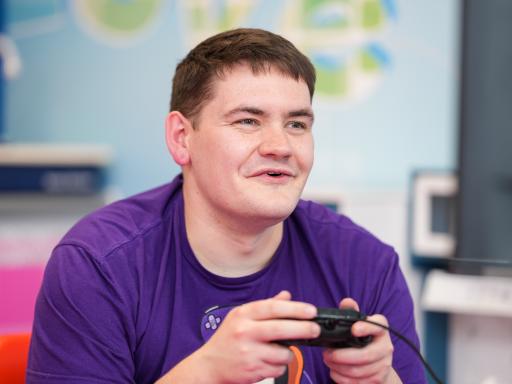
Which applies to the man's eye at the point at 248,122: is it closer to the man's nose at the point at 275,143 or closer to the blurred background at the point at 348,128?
the man's nose at the point at 275,143

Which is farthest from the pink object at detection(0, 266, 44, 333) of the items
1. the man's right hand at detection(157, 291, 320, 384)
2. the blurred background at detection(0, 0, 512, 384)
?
the man's right hand at detection(157, 291, 320, 384)

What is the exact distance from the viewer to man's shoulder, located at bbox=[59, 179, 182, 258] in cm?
136

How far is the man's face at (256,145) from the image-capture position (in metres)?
1.35

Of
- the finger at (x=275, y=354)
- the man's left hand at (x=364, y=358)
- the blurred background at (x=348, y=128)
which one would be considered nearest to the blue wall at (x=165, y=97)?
the blurred background at (x=348, y=128)

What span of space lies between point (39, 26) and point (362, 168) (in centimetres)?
180

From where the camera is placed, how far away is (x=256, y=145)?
4.47ft

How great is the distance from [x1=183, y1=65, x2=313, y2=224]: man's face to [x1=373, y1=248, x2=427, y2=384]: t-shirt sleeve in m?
0.26

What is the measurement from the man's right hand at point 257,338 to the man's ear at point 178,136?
1.61 ft

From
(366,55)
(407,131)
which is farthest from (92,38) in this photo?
(407,131)

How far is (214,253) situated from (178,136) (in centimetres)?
25

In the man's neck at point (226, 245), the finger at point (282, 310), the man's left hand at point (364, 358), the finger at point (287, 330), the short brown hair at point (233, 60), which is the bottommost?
the man's left hand at point (364, 358)

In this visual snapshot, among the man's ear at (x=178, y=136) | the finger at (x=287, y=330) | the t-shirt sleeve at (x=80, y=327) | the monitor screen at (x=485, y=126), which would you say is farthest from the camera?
the monitor screen at (x=485, y=126)

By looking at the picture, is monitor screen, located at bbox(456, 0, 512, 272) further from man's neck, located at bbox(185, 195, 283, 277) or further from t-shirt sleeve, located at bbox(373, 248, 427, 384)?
man's neck, located at bbox(185, 195, 283, 277)

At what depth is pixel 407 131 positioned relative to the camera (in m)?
3.13
